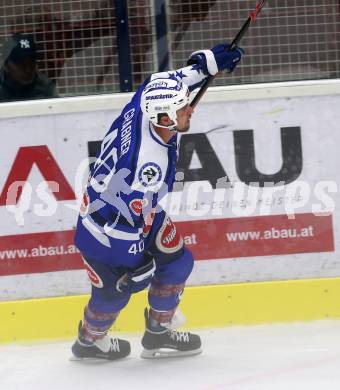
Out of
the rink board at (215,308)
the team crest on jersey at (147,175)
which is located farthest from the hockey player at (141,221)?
the rink board at (215,308)

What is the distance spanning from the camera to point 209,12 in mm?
Result: 5133

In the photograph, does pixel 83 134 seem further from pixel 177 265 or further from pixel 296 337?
pixel 296 337

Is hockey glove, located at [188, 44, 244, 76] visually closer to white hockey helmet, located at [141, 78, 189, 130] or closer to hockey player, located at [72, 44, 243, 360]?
hockey player, located at [72, 44, 243, 360]

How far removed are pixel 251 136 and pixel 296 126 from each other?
213mm

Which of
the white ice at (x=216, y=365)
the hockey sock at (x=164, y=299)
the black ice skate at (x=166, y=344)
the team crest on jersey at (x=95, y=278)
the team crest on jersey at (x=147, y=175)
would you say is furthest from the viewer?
the black ice skate at (x=166, y=344)

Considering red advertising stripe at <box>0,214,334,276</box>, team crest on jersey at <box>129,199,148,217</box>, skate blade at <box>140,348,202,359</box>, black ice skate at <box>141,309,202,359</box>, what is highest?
team crest on jersey at <box>129,199,148,217</box>

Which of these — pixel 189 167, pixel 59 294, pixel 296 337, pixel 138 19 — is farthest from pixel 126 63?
pixel 296 337

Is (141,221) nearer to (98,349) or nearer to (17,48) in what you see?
(98,349)

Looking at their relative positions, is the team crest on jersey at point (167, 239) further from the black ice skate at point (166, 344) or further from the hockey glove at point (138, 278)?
the black ice skate at point (166, 344)

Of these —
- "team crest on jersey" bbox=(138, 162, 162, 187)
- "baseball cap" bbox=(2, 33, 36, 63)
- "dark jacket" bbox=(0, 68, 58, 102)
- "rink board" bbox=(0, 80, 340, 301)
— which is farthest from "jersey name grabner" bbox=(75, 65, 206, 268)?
"baseball cap" bbox=(2, 33, 36, 63)

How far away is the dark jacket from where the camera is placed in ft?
16.6

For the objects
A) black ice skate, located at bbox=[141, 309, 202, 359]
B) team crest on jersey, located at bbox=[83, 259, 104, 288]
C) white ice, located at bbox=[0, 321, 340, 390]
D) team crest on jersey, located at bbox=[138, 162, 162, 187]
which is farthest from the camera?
black ice skate, located at bbox=[141, 309, 202, 359]

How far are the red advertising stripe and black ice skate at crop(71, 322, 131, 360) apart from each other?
0.59 m

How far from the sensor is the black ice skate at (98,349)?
4508 mm
